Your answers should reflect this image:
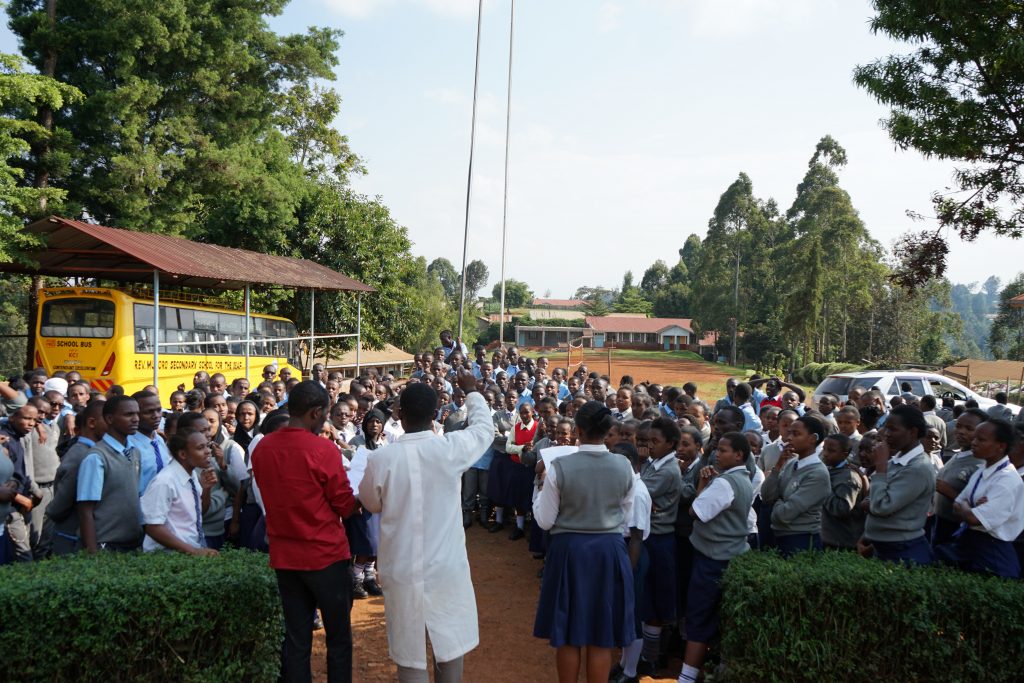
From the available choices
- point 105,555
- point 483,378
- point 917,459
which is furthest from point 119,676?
point 483,378

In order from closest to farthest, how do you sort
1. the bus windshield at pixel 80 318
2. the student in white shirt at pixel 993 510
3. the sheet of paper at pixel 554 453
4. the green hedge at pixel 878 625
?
1. the green hedge at pixel 878 625
2. the student in white shirt at pixel 993 510
3. the sheet of paper at pixel 554 453
4. the bus windshield at pixel 80 318

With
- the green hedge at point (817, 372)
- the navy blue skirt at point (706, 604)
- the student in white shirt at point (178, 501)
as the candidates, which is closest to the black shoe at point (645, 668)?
the navy blue skirt at point (706, 604)

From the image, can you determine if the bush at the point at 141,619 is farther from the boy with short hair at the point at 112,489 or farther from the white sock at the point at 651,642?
the white sock at the point at 651,642

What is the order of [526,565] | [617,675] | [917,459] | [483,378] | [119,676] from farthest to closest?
[483,378] → [526,565] → [617,675] → [917,459] → [119,676]

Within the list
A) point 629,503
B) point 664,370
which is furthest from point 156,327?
point 664,370

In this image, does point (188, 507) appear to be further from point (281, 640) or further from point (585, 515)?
point (585, 515)

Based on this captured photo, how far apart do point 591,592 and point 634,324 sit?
70209 millimetres

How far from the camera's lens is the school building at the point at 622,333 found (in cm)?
6956

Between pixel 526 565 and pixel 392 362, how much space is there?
31.8m

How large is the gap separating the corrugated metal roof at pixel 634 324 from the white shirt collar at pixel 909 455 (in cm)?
6582

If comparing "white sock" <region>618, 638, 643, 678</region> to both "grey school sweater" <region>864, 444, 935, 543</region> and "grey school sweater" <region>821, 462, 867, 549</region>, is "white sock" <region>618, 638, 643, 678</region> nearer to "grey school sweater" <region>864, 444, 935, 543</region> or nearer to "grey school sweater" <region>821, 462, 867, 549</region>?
"grey school sweater" <region>821, 462, 867, 549</region>

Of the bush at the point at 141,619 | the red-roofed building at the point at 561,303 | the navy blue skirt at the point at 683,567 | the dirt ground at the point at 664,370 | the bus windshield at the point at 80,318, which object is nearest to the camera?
the bush at the point at 141,619

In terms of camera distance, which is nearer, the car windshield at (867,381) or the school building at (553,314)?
the car windshield at (867,381)

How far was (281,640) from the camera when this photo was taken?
4223 mm
